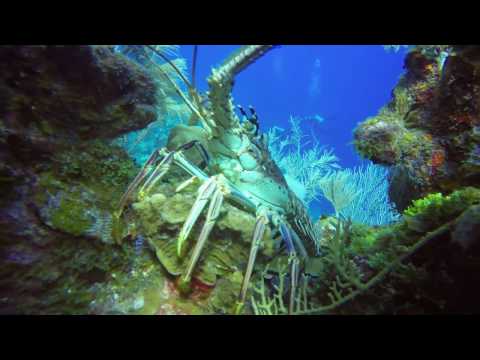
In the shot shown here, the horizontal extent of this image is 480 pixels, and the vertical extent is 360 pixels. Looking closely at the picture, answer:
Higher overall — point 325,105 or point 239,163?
point 325,105

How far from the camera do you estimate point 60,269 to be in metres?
2.35

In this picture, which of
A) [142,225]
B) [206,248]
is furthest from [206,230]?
[142,225]

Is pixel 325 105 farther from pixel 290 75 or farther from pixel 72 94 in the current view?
pixel 72 94

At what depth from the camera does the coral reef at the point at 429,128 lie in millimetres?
2961

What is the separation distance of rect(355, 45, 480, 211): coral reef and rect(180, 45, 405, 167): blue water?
197ft

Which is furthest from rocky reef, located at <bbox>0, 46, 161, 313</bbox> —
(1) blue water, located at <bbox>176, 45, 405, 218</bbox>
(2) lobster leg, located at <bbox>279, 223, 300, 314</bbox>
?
(1) blue water, located at <bbox>176, 45, 405, 218</bbox>

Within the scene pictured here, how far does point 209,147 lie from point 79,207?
4.77 feet

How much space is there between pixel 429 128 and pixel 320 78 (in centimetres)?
8400

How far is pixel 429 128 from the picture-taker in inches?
138

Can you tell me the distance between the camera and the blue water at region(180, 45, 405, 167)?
67.6 metres

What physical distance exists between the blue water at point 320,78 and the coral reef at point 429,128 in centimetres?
6011

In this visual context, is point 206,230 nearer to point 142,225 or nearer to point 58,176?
point 142,225

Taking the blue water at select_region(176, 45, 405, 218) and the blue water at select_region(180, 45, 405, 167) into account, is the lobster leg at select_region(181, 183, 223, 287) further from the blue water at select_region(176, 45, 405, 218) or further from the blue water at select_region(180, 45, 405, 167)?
the blue water at select_region(176, 45, 405, 218)
